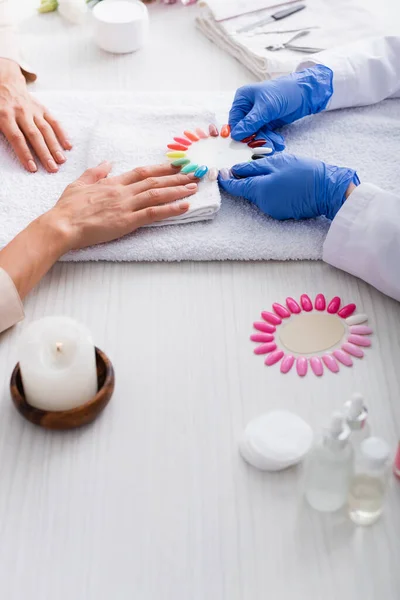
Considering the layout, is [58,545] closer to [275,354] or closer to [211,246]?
[275,354]

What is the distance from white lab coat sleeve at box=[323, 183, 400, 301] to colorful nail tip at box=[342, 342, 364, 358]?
5.3 inches

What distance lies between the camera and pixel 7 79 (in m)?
1.56

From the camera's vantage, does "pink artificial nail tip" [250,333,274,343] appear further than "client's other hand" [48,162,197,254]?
No

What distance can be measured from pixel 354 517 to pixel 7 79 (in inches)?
44.4

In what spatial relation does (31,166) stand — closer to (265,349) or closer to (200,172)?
(200,172)

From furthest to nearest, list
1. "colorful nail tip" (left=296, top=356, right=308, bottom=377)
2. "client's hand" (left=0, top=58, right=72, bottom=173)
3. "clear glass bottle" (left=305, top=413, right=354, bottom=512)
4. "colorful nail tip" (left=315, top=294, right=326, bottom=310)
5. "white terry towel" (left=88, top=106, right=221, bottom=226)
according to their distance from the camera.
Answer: "client's hand" (left=0, top=58, right=72, bottom=173) < "white terry towel" (left=88, top=106, right=221, bottom=226) < "colorful nail tip" (left=315, top=294, right=326, bottom=310) < "colorful nail tip" (left=296, top=356, right=308, bottom=377) < "clear glass bottle" (left=305, top=413, right=354, bottom=512)

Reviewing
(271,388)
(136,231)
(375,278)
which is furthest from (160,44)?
(271,388)

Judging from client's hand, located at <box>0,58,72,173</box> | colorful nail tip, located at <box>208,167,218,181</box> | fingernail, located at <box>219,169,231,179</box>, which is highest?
client's hand, located at <box>0,58,72,173</box>

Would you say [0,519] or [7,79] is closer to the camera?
[0,519]

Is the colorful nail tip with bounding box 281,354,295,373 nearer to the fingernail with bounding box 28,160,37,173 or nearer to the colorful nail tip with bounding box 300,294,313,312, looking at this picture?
the colorful nail tip with bounding box 300,294,313,312

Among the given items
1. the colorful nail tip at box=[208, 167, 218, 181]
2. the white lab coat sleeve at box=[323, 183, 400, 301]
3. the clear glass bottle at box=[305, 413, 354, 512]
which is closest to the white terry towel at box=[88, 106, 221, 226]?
the colorful nail tip at box=[208, 167, 218, 181]

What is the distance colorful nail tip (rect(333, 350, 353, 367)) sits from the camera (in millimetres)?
1114

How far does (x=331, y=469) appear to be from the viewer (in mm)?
909

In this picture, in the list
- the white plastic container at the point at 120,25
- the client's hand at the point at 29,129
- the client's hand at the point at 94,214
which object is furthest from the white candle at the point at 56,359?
the white plastic container at the point at 120,25
